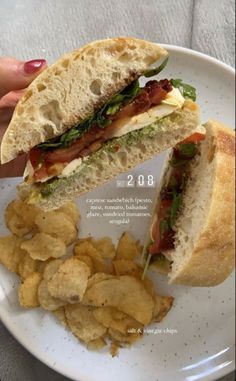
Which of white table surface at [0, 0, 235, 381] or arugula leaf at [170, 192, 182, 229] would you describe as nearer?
arugula leaf at [170, 192, 182, 229]

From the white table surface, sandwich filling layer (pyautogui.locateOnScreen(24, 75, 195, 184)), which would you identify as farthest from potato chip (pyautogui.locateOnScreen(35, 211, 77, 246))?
the white table surface

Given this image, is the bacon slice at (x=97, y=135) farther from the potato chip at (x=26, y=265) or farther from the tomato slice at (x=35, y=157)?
the potato chip at (x=26, y=265)

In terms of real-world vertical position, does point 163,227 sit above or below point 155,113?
below

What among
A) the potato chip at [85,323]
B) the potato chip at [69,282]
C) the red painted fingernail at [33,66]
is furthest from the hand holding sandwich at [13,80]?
the potato chip at [85,323]

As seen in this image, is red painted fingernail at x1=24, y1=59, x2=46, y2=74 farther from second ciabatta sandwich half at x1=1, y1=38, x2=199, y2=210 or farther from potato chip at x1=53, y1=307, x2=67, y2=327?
potato chip at x1=53, y1=307, x2=67, y2=327

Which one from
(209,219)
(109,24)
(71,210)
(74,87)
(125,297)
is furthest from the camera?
(109,24)

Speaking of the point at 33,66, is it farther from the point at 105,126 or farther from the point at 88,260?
the point at 88,260

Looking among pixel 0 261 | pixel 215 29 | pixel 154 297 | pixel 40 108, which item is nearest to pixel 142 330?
pixel 154 297

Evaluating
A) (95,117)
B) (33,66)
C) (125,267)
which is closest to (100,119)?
(95,117)
